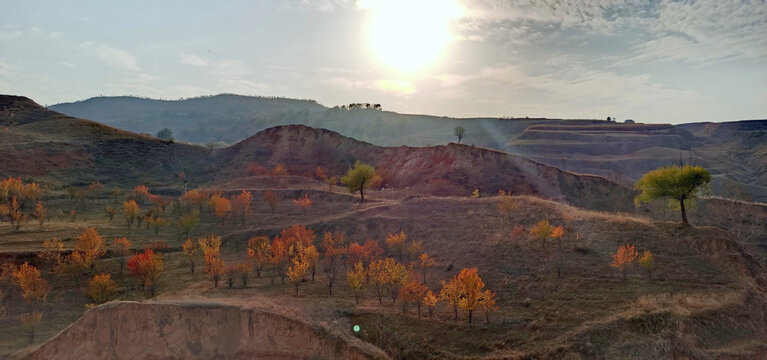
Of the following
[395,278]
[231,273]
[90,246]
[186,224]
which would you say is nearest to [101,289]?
[90,246]

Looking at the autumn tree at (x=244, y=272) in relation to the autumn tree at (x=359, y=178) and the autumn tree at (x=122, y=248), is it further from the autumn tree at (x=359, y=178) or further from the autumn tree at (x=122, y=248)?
the autumn tree at (x=359, y=178)

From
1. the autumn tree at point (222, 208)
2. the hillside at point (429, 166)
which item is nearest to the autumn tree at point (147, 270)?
the autumn tree at point (222, 208)

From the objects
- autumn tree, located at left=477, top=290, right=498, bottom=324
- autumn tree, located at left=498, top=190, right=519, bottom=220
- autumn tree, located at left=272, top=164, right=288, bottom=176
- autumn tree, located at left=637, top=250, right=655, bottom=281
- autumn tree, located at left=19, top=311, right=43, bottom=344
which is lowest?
autumn tree, located at left=19, top=311, right=43, bottom=344

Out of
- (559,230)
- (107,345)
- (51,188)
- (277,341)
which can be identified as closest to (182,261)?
(107,345)

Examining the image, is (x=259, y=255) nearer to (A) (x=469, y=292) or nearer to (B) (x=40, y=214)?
(A) (x=469, y=292)

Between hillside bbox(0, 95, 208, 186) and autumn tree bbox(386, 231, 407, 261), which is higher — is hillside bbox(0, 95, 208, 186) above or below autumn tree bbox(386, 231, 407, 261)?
above

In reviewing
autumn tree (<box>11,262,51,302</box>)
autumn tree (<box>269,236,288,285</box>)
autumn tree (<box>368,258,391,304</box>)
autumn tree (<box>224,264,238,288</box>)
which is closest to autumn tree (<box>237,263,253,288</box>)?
autumn tree (<box>224,264,238,288</box>)

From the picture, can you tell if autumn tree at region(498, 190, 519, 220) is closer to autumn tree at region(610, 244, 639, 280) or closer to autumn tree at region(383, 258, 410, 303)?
autumn tree at region(610, 244, 639, 280)
